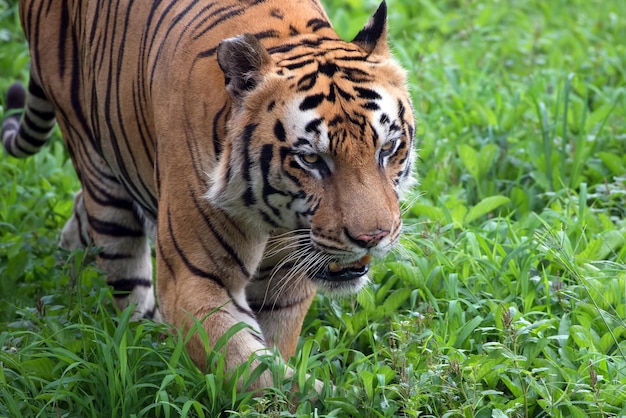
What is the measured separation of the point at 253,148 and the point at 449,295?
110 cm

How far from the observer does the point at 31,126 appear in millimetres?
4637

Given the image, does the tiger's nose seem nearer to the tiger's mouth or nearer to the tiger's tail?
the tiger's mouth

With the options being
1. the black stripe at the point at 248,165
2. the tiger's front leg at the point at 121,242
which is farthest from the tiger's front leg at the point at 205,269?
the tiger's front leg at the point at 121,242

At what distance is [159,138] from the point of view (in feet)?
11.1

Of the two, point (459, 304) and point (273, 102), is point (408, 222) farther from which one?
point (273, 102)

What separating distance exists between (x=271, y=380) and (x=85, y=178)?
1374 mm

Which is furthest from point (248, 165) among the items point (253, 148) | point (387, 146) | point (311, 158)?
point (387, 146)

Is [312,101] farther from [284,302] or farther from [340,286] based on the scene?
[284,302]

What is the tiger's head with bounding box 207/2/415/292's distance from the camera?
305 cm

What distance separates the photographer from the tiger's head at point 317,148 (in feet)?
10.0

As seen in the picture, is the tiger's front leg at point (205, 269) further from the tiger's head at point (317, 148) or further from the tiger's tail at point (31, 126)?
the tiger's tail at point (31, 126)

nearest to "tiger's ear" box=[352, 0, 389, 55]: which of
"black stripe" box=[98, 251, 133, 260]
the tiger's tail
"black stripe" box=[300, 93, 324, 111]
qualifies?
"black stripe" box=[300, 93, 324, 111]

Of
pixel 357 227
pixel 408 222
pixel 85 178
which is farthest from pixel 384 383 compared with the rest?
pixel 85 178

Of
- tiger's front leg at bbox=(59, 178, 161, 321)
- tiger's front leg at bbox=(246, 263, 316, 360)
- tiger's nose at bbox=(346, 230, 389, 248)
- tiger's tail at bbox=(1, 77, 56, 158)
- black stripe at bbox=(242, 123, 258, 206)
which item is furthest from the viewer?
tiger's tail at bbox=(1, 77, 56, 158)
